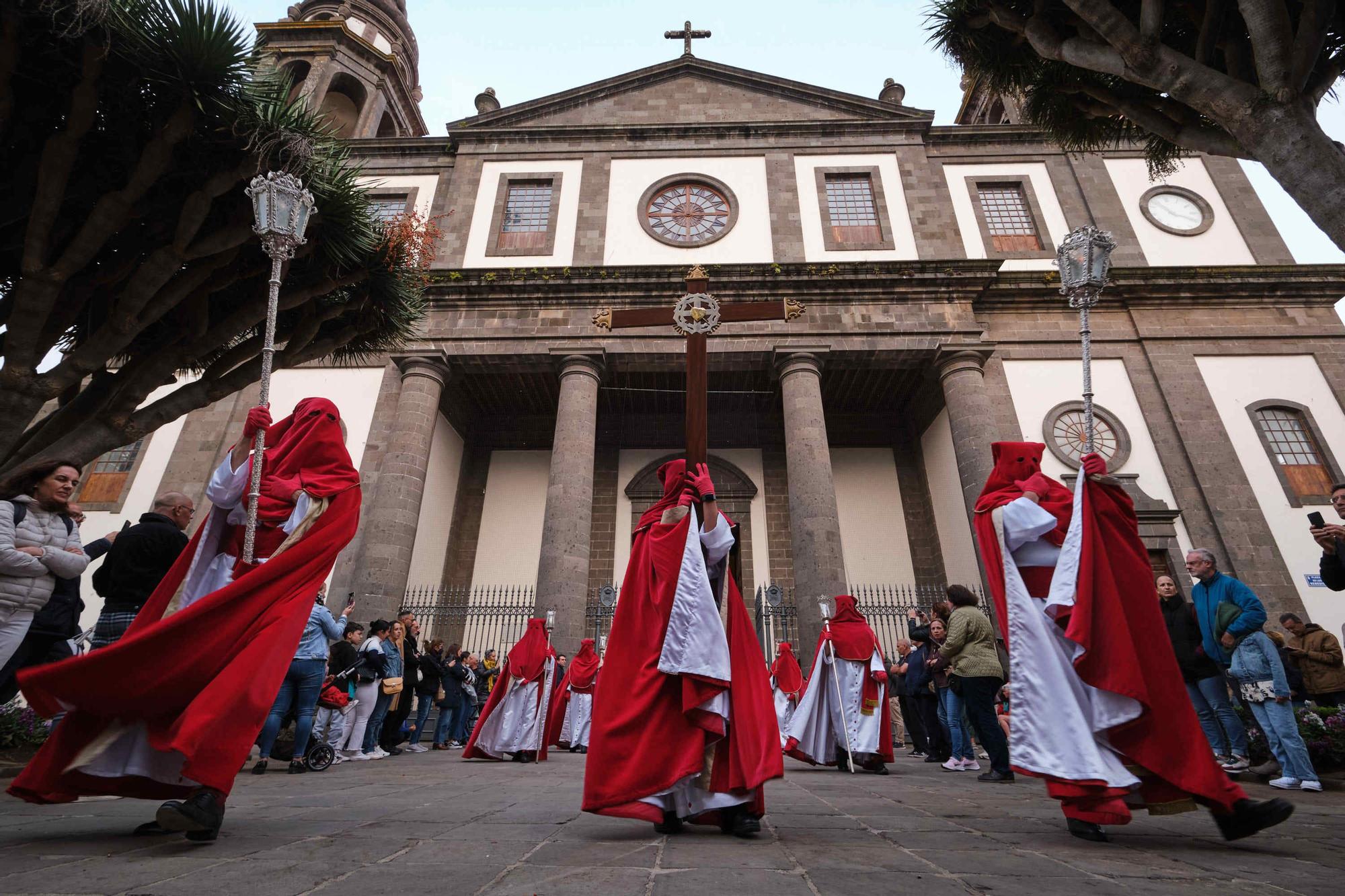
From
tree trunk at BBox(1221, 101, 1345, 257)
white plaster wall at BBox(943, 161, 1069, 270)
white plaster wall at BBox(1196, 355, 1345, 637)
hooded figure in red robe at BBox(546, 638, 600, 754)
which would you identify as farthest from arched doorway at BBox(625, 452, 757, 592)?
tree trunk at BBox(1221, 101, 1345, 257)

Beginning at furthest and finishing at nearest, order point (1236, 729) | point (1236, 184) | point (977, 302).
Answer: point (1236, 184) < point (977, 302) < point (1236, 729)

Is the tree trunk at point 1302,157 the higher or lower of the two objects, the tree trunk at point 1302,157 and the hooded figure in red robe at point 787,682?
the higher

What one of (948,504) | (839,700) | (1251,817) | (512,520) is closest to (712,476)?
(512,520)

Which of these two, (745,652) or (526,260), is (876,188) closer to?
(526,260)

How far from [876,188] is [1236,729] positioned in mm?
14869

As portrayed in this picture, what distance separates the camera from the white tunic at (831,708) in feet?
25.7

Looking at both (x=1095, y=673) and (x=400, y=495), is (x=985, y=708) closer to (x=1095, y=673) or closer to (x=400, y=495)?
(x=1095, y=673)

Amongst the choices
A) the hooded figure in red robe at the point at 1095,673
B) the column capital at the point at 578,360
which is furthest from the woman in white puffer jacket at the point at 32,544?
the column capital at the point at 578,360

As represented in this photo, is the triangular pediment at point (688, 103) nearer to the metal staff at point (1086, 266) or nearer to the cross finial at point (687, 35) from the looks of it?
the cross finial at point (687, 35)

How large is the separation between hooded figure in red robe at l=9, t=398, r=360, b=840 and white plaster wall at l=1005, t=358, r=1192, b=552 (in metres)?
14.3

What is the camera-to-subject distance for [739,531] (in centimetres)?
1705

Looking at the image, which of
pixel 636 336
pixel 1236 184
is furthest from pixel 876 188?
pixel 1236 184

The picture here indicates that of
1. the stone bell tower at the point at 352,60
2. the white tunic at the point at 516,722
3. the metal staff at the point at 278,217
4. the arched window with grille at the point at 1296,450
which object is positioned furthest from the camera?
the stone bell tower at the point at 352,60

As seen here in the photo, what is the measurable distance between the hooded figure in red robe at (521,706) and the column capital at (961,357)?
32.9 ft
